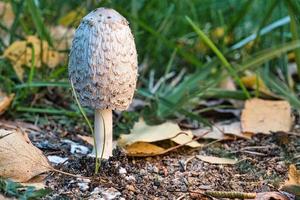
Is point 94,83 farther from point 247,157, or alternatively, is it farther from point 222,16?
point 222,16

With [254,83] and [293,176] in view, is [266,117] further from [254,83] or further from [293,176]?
[293,176]

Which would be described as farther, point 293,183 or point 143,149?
point 143,149

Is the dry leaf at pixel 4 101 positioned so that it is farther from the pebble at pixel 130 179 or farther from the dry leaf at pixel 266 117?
the dry leaf at pixel 266 117

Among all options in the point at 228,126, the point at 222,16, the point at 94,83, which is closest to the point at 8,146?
the point at 94,83

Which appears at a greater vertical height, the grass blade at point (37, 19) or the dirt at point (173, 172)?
the grass blade at point (37, 19)

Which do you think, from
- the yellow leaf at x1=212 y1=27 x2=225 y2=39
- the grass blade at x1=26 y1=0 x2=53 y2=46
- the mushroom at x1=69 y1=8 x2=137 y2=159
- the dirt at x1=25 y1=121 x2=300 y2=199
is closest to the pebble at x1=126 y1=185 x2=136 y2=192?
the dirt at x1=25 y1=121 x2=300 y2=199


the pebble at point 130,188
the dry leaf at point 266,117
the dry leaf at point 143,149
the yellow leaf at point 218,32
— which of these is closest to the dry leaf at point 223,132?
the dry leaf at point 266,117

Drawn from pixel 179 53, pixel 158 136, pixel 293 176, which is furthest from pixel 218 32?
pixel 293 176
